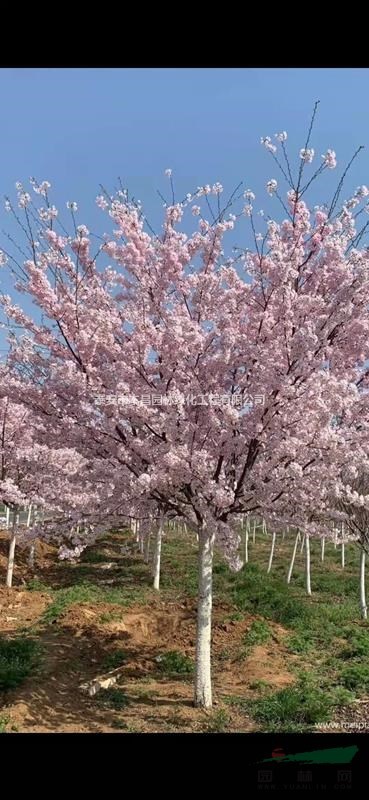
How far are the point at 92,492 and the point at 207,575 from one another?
6.74 ft

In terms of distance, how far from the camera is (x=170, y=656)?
9633 millimetres

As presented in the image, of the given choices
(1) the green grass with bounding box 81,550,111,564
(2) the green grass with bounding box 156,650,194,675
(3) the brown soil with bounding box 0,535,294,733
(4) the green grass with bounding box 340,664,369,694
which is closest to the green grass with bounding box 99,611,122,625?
(3) the brown soil with bounding box 0,535,294,733

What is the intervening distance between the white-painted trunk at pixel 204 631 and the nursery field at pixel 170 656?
236 mm

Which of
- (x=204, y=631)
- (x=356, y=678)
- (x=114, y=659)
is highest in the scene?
(x=204, y=631)

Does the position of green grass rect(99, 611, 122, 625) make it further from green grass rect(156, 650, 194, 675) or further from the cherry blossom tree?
the cherry blossom tree

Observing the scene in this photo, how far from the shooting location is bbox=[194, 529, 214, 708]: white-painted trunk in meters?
7.16

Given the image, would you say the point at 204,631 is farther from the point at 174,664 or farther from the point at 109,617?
the point at 109,617

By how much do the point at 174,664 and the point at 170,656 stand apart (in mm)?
308

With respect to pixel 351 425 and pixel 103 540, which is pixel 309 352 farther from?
pixel 103 540

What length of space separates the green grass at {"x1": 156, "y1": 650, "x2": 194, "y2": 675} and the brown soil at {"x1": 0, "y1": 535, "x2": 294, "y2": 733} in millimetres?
153

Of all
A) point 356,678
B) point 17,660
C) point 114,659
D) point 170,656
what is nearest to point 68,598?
point 114,659

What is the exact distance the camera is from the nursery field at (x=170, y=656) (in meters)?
6.73
